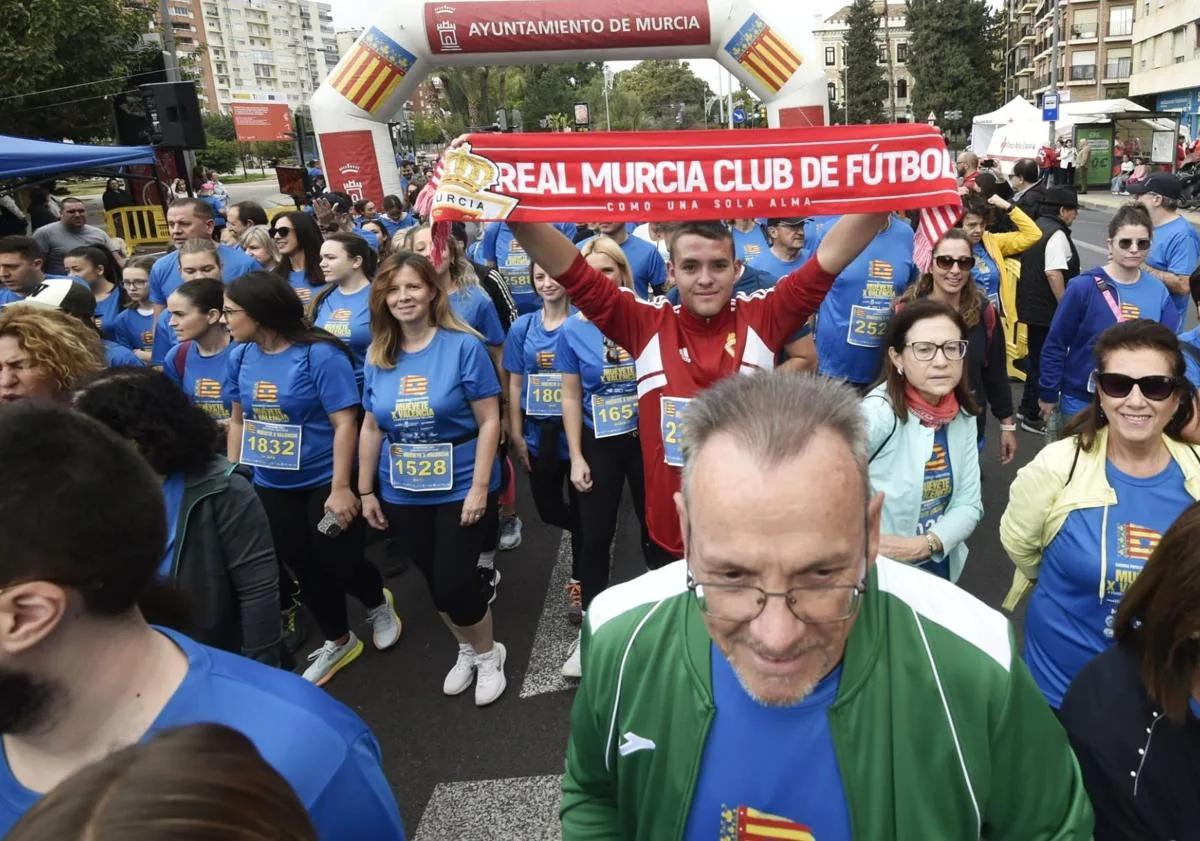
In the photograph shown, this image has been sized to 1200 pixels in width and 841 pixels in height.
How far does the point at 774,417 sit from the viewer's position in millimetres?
1197

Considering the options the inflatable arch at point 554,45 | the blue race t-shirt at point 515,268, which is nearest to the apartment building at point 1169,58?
the inflatable arch at point 554,45

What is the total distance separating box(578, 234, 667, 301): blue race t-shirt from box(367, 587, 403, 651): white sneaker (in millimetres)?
3090

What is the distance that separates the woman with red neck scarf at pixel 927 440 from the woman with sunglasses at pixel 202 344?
3014mm

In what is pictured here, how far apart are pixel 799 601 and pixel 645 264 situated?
5.36 metres

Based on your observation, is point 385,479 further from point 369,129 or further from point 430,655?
point 369,129

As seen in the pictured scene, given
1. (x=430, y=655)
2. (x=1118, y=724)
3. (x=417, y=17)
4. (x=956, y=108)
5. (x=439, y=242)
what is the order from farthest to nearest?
(x=956, y=108) → (x=417, y=17) → (x=430, y=655) → (x=439, y=242) → (x=1118, y=724)

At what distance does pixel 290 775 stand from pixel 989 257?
5810 millimetres

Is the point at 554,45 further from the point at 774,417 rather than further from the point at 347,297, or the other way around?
the point at 774,417

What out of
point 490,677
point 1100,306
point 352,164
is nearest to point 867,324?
point 1100,306

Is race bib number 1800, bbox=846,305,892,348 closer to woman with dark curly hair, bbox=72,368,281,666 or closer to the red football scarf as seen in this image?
the red football scarf

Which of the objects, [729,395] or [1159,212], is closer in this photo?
[729,395]

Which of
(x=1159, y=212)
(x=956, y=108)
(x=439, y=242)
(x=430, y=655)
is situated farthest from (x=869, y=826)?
(x=956, y=108)

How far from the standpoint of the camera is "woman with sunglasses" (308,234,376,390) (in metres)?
5.00

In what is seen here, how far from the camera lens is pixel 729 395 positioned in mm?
1299
